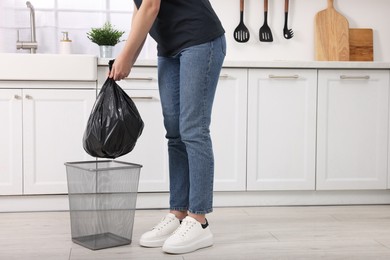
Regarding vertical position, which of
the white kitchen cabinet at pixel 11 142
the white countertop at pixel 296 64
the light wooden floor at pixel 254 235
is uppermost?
the white countertop at pixel 296 64

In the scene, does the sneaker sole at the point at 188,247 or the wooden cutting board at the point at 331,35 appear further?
the wooden cutting board at the point at 331,35

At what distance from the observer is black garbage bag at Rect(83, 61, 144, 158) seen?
6.56 ft

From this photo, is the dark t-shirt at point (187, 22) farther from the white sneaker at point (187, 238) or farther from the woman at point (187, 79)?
the white sneaker at point (187, 238)

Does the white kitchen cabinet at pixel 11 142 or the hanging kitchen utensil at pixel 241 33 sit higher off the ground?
the hanging kitchen utensil at pixel 241 33

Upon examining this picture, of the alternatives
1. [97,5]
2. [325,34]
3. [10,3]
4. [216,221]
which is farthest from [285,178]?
[10,3]

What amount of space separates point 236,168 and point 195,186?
1.02m

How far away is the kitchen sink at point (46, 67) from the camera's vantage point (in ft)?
9.05

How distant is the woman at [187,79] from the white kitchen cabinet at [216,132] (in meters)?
0.80

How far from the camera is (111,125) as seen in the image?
1999 millimetres

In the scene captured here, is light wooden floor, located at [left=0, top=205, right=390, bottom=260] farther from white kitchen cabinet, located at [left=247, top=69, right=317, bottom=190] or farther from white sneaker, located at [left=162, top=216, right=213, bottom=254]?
white kitchen cabinet, located at [left=247, top=69, right=317, bottom=190]

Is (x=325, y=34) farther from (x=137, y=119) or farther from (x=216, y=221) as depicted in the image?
(x=137, y=119)

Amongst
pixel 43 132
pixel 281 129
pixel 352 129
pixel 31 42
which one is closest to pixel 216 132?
pixel 281 129

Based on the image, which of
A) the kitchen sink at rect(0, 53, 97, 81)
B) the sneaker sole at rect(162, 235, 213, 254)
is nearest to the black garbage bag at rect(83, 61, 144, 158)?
the sneaker sole at rect(162, 235, 213, 254)

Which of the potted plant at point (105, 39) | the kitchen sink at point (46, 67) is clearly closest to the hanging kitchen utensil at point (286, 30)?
the potted plant at point (105, 39)
